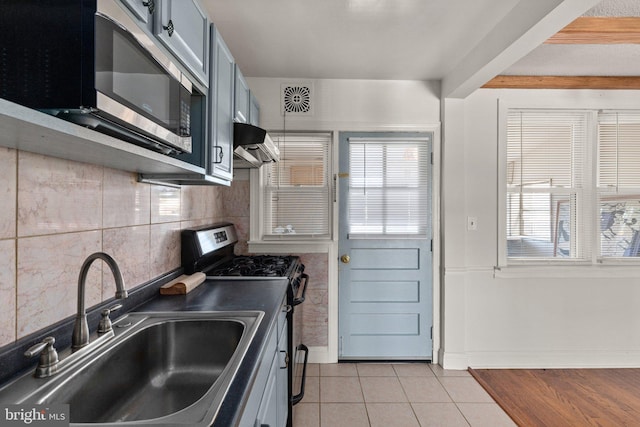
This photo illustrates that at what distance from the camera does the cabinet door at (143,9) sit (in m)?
0.92

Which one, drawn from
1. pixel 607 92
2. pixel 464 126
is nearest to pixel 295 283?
pixel 464 126

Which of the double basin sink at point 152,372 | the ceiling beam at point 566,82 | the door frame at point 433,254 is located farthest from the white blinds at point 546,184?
the double basin sink at point 152,372

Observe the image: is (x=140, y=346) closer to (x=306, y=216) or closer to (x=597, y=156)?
(x=306, y=216)

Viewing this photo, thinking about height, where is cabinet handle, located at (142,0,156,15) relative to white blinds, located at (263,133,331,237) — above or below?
above

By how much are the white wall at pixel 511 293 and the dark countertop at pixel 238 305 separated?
173 centimetres

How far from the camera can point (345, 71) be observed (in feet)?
8.85

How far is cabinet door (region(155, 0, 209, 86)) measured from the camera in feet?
3.63

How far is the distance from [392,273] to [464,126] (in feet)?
4.65

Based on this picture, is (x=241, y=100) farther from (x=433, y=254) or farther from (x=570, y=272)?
(x=570, y=272)

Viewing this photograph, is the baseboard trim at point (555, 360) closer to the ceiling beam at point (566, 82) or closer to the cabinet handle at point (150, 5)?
the ceiling beam at point (566, 82)

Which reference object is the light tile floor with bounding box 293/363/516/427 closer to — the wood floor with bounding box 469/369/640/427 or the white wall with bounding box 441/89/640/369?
the wood floor with bounding box 469/369/640/427

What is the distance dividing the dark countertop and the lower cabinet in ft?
0.17

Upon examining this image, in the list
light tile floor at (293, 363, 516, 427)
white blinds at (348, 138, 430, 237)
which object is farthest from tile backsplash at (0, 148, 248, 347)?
white blinds at (348, 138, 430, 237)

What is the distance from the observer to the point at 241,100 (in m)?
2.16
